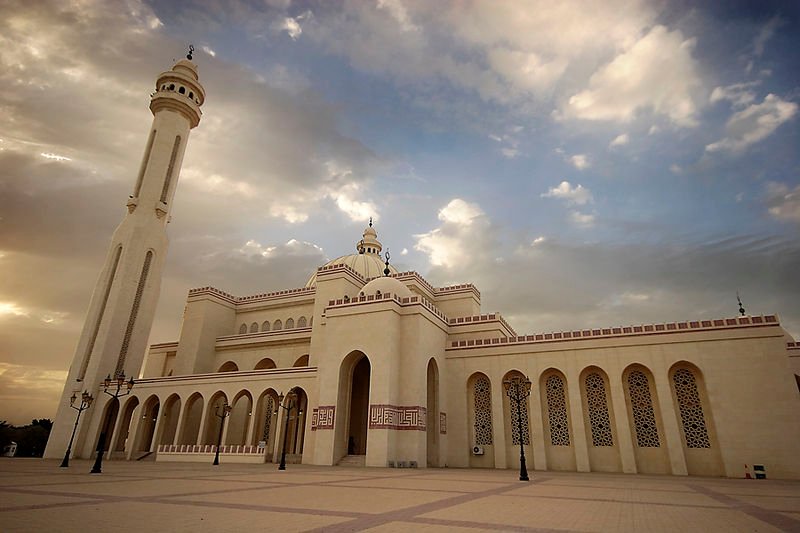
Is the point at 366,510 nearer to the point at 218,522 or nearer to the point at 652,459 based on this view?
the point at 218,522

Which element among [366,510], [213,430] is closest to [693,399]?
[366,510]

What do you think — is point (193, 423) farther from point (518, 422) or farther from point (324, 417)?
point (518, 422)

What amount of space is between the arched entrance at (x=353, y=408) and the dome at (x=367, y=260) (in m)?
7.44

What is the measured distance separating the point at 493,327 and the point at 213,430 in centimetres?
1767

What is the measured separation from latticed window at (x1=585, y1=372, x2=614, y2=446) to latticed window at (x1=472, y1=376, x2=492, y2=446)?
4419 millimetres

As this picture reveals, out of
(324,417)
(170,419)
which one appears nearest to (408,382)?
(324,417)

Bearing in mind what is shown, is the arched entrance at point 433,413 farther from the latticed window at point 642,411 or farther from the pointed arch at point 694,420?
the pointed arch at point 694,420

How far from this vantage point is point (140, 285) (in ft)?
90.0

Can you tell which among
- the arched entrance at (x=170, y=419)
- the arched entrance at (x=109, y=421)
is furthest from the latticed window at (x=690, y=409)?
the arched entrance at (x=109, y=421)

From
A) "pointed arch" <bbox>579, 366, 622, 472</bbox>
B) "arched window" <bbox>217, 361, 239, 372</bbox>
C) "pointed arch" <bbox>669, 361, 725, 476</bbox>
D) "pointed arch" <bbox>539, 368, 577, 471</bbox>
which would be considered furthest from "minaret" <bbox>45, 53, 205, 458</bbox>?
"pointed arch" <bbox>669, 361, 725, 476</bbox>

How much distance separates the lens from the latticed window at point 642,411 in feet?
58.5

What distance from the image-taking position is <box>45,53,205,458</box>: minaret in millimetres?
25359

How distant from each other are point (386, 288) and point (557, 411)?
9.78 meters

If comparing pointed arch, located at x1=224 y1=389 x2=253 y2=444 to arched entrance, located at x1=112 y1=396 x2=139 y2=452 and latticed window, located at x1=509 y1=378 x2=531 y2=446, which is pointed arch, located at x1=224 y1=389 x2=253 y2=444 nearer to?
arched entrance, located at x1=112 y1=396 x2=139 y2=452
